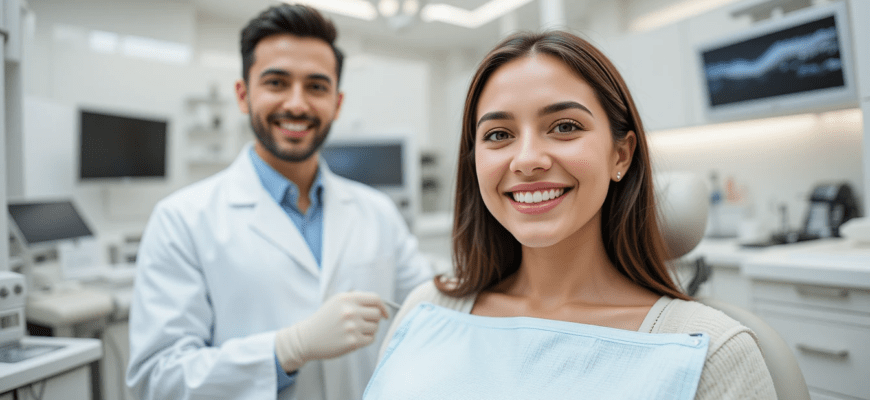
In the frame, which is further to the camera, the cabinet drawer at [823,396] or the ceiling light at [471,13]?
the ceiling light at [471,13]

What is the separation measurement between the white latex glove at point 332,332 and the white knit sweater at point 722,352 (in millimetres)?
596

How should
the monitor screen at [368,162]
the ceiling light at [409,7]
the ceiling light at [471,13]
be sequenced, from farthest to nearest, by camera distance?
the ceiling light at [471,13]
the monitor screen at [368,162]
the ceiling light at [409,7]

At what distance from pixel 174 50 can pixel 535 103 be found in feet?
16.2

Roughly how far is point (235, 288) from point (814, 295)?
1.71 meters

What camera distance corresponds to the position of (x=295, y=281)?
130 cm

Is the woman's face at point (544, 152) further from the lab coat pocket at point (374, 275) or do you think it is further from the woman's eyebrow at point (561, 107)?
the lab coat pocket at point (374, 275)

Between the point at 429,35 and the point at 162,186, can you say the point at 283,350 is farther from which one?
the point at 429,35

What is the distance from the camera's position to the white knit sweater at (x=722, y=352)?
706 millimetres

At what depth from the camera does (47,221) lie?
2.34 metres

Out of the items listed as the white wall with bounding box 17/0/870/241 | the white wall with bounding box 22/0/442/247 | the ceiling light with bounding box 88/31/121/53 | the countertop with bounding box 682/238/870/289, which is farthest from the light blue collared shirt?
the ceiling light with bounding box 88/31/121/53

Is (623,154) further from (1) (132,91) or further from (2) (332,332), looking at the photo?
(1) (132,91)

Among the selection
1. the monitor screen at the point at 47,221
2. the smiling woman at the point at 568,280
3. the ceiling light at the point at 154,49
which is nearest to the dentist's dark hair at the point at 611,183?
the smiling woman at the point at 568,280

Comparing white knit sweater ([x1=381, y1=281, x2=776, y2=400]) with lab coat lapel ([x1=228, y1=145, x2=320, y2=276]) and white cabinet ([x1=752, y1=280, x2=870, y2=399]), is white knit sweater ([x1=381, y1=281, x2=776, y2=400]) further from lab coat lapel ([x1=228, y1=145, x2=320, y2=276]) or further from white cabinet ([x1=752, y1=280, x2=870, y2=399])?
white cabinet ([x1=752, y1=280, x2=870, y2=399])

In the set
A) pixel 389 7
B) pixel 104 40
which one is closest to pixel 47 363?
pixel 389 7
